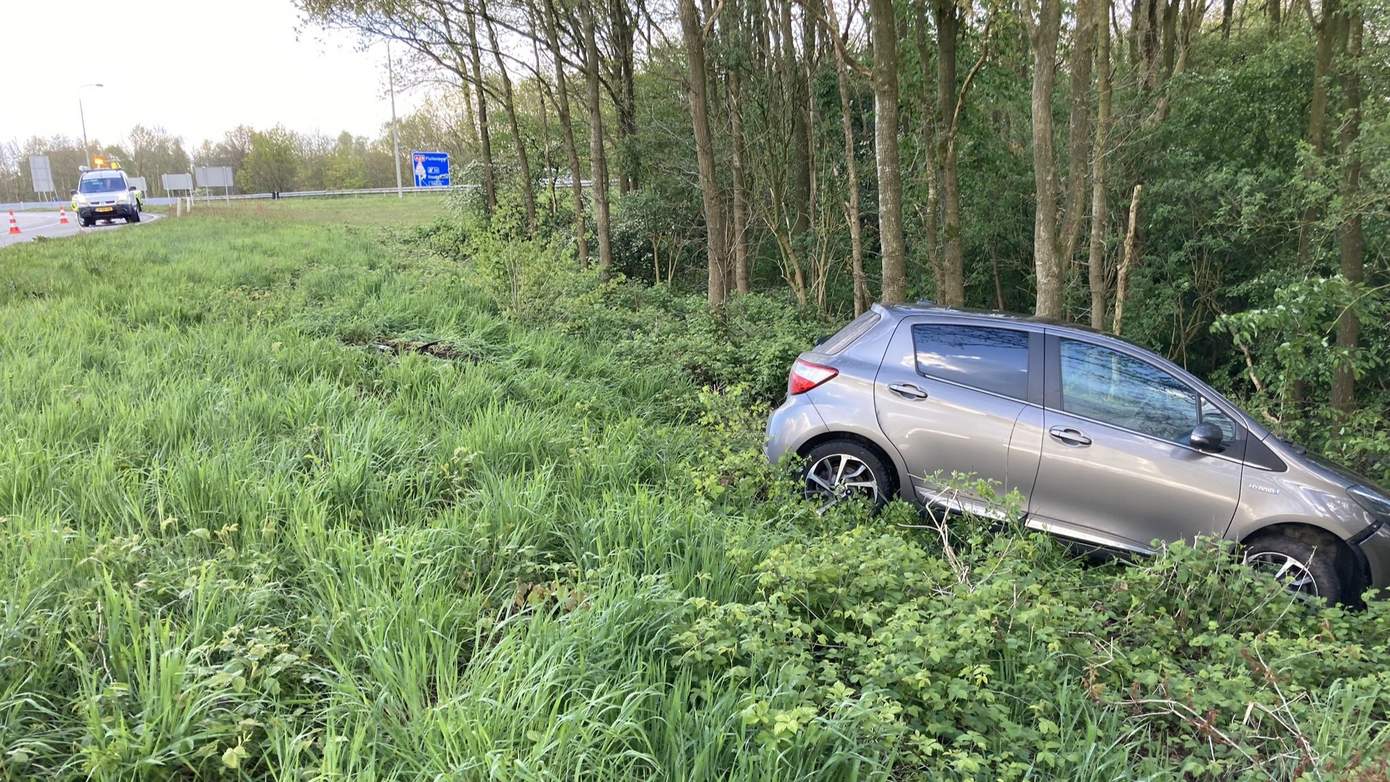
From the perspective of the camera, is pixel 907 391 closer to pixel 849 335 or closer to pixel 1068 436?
pixel 849 335

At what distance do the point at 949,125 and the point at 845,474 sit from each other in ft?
26.0

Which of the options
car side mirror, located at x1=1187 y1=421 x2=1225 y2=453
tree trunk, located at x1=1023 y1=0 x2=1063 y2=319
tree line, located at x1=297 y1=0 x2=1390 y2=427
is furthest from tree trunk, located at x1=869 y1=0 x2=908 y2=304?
car side mirror, located at x1=1187 y1=421 x2=1225 y2=453

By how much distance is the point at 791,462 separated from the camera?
4984 millimetres

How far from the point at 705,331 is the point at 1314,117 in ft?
30.1

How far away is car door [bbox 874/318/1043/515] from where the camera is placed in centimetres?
459

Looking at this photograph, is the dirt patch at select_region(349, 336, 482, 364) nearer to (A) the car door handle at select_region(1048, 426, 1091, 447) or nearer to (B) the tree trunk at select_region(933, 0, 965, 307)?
(A) the car door handle at select_region(1048, 426, 1091, 447)

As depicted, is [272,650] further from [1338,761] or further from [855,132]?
[855,132]

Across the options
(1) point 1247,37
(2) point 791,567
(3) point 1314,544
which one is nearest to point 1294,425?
(3) point 1314,544

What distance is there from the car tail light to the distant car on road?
1366 inches

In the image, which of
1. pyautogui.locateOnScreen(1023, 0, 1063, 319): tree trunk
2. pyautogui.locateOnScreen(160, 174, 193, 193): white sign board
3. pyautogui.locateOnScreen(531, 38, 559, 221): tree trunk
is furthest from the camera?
pyautogui.locateOnScreen(160, 174, 193, 193): white sign board

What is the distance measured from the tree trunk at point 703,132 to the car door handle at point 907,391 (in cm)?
628

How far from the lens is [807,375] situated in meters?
5.27

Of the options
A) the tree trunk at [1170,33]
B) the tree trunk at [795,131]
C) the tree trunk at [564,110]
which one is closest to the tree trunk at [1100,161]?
the tree trunk at [795,131]

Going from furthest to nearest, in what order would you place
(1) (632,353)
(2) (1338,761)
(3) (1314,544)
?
(1) (632,353), (3) (1314,544), (2) (1338,761)
